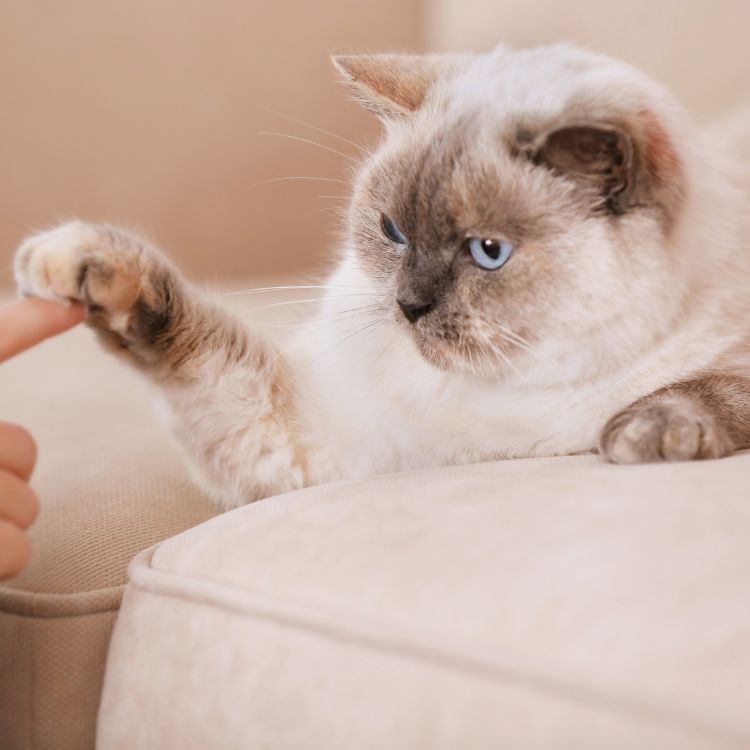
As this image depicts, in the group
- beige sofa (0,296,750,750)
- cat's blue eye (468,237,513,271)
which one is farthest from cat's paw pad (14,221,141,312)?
cat's blue eye (468,237,513,271)

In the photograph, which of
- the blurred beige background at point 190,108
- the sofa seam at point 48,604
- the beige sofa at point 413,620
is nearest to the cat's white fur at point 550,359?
the beige sofa at point 413,620

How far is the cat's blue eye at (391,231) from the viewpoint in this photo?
1.07m

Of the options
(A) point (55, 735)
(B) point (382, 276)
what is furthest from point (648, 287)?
(A) point (55, 735)

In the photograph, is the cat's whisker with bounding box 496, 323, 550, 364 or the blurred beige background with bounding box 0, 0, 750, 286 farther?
the blurred beige background with bounding box 0, 0, 750, 286

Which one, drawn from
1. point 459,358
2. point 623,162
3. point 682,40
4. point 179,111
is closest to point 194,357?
point 459,358

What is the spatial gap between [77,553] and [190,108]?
64.4 inches

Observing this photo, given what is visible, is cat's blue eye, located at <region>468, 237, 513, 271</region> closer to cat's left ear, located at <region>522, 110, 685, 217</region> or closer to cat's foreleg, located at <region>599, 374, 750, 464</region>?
cat's left ear, located at <region>522, 110, 685, 217</region>

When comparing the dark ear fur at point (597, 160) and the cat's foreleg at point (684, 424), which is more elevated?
the dark ear fur at point (597, 160)

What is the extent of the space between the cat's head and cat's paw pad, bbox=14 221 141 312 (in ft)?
1.01

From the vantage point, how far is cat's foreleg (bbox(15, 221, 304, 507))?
93cm

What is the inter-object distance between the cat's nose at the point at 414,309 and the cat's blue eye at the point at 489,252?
0.24 ft

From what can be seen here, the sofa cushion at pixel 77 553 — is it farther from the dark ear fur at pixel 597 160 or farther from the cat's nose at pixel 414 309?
the dark ear fur at pixel 597 160

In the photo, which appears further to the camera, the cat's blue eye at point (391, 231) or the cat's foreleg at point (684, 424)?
the cat's blue eye at point (391, 231)

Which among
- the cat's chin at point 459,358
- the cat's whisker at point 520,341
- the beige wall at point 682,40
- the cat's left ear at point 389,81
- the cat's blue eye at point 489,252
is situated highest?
the beige wall at point 682,40
